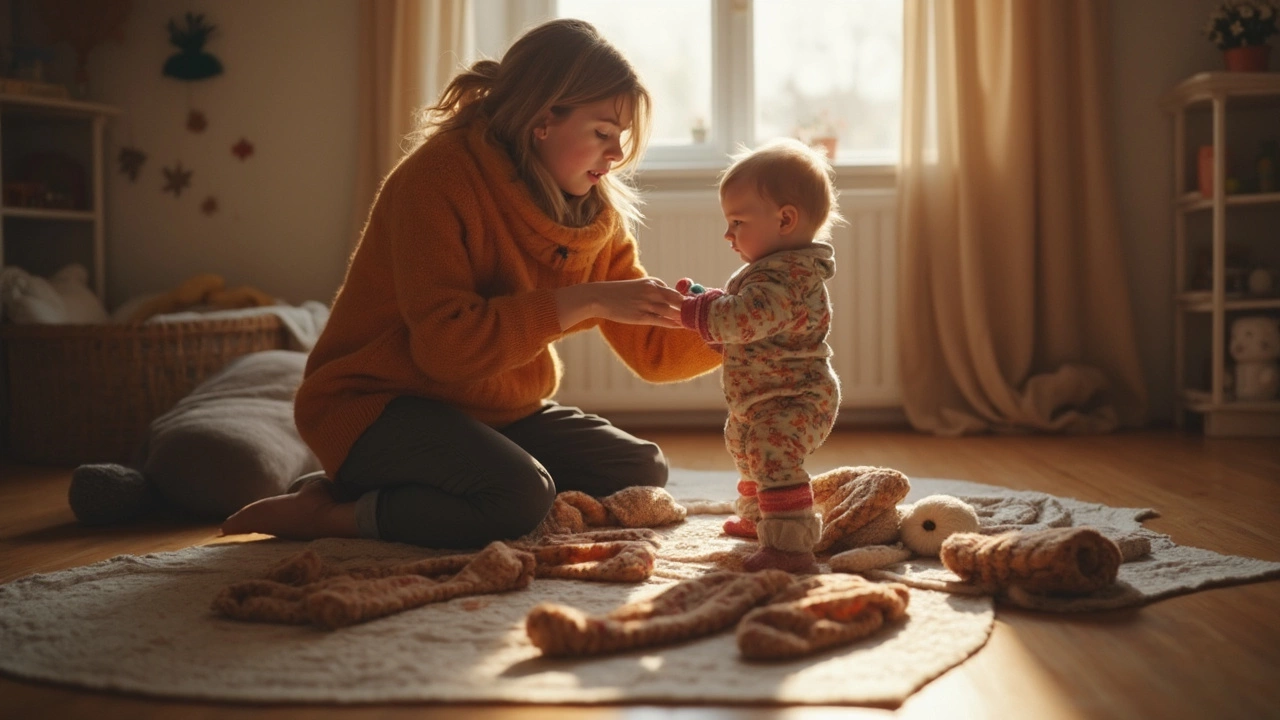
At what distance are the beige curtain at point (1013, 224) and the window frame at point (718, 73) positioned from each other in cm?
51

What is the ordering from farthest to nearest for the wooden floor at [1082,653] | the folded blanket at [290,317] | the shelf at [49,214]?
the shelf at [49,214] < the folded blanket at [290,317] < the wooden floor at [1082,653]

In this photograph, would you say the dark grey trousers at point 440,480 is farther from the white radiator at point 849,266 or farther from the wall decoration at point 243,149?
the wall decoration at point 243,149

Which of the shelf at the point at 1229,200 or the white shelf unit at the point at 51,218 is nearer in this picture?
the shelf at the point at 1229,200

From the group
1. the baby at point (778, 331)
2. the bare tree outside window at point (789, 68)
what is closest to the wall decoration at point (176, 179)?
the bare tree outside window at point (789, 68)

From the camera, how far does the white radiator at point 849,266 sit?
3258 mm

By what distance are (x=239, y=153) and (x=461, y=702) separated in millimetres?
2804

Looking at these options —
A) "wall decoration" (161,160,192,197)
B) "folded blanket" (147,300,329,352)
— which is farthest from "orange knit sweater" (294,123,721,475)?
"wall decoration" (161,160,192,197)

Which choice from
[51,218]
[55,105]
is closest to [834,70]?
[55,105]

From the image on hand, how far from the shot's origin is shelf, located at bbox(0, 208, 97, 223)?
10.0 ft

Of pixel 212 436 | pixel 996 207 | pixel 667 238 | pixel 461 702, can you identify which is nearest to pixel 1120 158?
pixel 996 207

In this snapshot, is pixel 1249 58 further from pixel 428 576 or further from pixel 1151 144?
pixel 428 576

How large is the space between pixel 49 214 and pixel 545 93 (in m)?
2.12

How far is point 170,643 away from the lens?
3.96ft

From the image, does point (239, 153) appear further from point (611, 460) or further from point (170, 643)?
point (170, 643)
